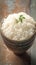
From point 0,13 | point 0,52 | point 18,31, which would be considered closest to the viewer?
point 18,31

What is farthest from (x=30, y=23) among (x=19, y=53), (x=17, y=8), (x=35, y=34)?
(x=17, y=8)

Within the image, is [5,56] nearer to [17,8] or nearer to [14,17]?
[14,17]

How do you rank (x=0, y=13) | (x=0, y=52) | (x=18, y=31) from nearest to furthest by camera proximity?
(x=18, y=31)
(x=0, y=52)
(x=0, y=13)

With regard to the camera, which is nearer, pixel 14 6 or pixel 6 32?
pixel 6 32

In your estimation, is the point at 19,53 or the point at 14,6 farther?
the point at 14,6

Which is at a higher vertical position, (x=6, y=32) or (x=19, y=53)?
(x=6, y=32)

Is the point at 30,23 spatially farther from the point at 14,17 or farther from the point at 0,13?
the point at 0,13

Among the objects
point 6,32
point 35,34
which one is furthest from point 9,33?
point 35,34
